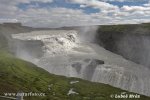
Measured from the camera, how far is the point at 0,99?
28562 millimetres

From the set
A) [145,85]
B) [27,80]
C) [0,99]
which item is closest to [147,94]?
[145,85]

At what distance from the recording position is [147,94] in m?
190

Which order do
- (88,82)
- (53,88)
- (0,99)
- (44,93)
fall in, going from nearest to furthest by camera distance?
(0,99)
(44,93)
(53,88)
(88,82)

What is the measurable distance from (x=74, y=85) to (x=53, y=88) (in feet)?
46.4

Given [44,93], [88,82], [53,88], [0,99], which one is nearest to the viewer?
[0,99]

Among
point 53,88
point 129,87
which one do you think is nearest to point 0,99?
point 53,88

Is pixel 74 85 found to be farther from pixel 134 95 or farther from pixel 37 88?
pixel 134 95

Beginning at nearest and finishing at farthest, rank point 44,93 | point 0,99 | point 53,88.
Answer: point 0,99 < point 44,93 < point 53,88

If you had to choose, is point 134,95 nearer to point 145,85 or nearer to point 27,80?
point 145,85

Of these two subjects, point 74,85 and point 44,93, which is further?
point 74,85

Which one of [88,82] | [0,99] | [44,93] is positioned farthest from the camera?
[88,82]

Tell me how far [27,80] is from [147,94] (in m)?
72.4

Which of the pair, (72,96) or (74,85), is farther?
(74,85)

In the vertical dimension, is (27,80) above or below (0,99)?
below
